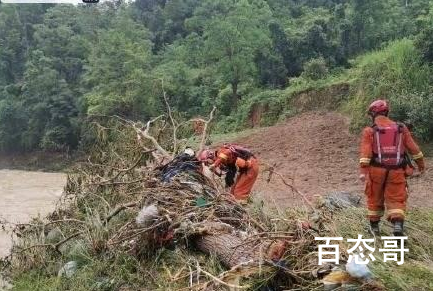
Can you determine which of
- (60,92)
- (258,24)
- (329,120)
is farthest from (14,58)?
(329,120)

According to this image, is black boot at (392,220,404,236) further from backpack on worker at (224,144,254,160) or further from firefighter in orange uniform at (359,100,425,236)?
backpack on worker at (224,144,254,160)

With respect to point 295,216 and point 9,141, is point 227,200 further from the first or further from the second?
point 9,141

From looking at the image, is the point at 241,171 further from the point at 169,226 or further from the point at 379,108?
the point at 379,108

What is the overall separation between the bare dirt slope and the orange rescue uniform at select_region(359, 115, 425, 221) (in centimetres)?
205

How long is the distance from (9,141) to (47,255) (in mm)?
31781

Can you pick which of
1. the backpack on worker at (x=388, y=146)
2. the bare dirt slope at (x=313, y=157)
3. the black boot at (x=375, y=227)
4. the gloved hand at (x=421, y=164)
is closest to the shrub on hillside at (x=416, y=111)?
the bare dirt slope at (x=313, y=157)

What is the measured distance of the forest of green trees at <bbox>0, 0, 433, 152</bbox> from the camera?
1513 cm

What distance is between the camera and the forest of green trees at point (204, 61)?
49.6ft

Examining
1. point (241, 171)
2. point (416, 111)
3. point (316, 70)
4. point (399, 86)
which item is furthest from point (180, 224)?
point (316, 70)

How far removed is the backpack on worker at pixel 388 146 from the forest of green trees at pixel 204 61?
5.69 metres

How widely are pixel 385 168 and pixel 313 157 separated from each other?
24.4 feet

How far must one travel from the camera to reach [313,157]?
12.8 m

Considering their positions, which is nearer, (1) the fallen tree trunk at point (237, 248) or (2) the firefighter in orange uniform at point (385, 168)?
(1) the fallen tree trunk at point (237, 248)

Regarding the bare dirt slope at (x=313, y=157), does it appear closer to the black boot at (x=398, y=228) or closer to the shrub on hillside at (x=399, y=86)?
the shrub on hillside at (x=399, y=86)
